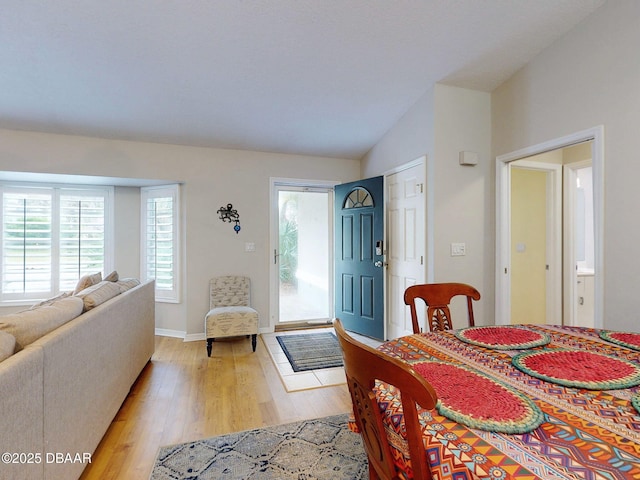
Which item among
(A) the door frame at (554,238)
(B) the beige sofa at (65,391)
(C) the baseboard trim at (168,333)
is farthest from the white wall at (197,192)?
(A) the door frame at (554,238)

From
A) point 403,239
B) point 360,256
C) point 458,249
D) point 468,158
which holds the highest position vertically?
point 468,158

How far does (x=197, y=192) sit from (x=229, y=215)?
482 millimetres

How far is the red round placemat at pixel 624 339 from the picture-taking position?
1.33 m

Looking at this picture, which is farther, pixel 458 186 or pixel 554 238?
pixel 554 238

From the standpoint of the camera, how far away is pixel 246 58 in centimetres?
264

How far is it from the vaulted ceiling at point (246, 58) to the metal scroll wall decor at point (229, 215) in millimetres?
971

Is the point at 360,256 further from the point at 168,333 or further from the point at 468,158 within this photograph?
the point at 168,333

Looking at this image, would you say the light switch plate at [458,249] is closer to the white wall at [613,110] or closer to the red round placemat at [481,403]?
the white wall at [613,110]

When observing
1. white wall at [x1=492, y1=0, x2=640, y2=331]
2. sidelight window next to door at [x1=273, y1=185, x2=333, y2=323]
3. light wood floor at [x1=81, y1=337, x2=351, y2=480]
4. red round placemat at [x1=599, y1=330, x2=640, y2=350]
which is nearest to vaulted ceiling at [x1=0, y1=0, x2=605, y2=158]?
white wall at [x1=492, y1=0, x2=640, y2=331]

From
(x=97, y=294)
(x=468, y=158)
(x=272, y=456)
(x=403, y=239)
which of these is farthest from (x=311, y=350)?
(x=468, y=158)

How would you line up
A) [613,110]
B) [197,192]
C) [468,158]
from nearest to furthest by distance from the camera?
[613,110] → [468,158] → [197,192]

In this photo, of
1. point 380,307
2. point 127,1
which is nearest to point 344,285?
point 380,307

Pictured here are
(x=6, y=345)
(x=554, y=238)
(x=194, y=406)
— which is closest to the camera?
(x=6, y=345)

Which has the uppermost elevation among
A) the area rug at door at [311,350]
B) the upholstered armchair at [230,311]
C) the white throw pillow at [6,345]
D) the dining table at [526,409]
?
the white throw pillow at [6,345]
